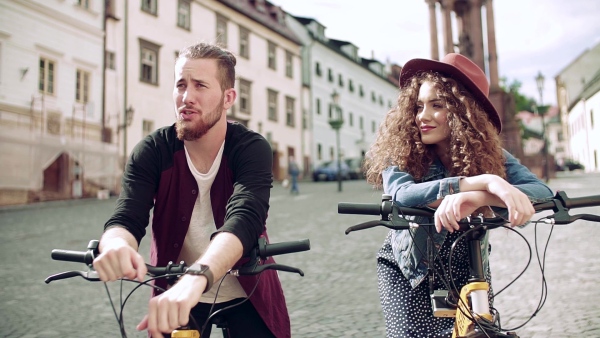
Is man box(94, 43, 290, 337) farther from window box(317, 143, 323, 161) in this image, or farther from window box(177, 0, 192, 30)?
window box(317, 143, 323, 161)

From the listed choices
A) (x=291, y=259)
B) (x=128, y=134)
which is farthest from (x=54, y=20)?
(x=291, y=259)

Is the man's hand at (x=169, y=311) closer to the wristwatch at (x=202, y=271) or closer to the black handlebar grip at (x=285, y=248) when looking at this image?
the wristwatch at (x=202, y=271)

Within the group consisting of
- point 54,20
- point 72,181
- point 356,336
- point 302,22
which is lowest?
point 356,336

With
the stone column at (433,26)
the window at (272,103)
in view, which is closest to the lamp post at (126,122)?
the window at (272,103)

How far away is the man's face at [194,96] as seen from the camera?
2043 millimetres

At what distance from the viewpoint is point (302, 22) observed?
4534 cm

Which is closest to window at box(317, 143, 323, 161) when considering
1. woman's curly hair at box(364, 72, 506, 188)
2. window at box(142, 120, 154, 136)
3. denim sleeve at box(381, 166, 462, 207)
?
window at box(142, 120, 154, 136)

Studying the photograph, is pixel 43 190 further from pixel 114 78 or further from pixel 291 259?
pixel 291 259

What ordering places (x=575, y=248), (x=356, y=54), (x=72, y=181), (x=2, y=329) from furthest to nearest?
(x=356, y=54) → (x=72, y=181) → (x=575, y=248) → (x=2, y=329)

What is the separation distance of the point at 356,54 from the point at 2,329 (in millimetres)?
52934

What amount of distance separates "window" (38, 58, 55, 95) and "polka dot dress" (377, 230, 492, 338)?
2138 centimetres

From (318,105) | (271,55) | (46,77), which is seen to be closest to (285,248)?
(46,77)

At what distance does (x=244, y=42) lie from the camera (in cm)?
3566

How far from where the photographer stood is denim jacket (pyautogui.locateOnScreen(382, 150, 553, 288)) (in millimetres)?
2027
